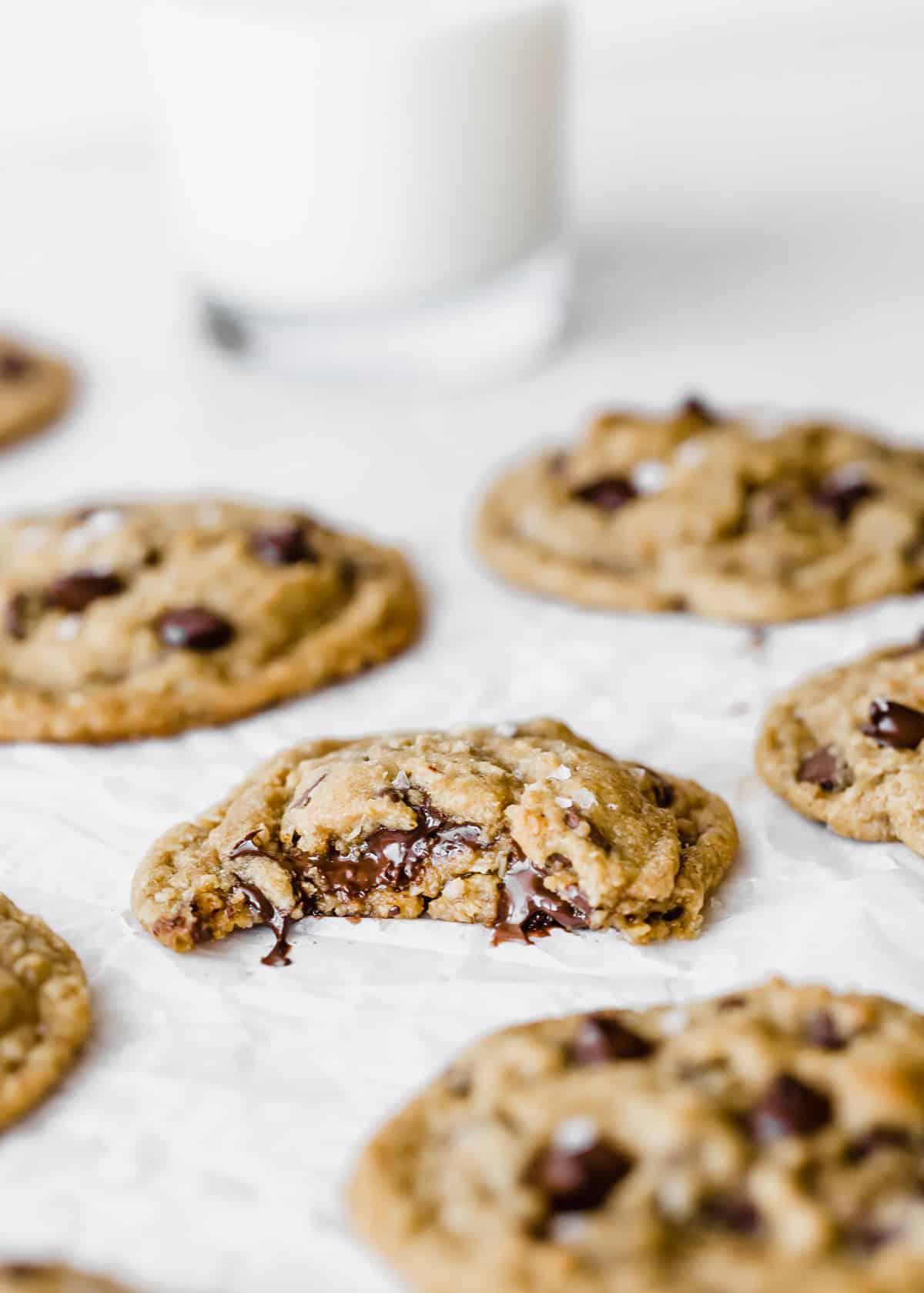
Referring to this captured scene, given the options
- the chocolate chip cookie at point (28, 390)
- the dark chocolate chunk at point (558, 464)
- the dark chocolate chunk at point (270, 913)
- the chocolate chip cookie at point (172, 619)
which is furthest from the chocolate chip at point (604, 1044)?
the chocolate chip cookie at point (28, 390)

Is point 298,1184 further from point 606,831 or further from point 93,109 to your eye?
point 93,109

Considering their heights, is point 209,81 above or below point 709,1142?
above

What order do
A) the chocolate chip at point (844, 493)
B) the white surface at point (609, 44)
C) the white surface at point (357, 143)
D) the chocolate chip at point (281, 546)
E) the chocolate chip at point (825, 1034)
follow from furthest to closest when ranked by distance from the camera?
the white surface at point (609, 44) → the white surface at point (357, 143) → the chocolate chip at point (844, 493) → the chocolate chip at point (281, 546) → the chocolate chip at point (825, 1034)

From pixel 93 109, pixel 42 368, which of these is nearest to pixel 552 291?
pixel 42 368

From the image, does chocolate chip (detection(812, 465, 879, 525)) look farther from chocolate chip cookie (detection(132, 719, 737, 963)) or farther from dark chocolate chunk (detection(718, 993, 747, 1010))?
dark chocolate chunk (detection(718, 993, 747, 1010))

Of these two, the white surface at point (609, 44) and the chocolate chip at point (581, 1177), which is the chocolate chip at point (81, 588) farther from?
the white surface at point (609, 44)

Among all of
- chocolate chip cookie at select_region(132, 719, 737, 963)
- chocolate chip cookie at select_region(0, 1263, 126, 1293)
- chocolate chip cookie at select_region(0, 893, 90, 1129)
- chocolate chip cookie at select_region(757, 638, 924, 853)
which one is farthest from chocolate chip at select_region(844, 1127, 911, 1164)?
chocolate chip cookie at select_region(0, 893, 90, 1129)
